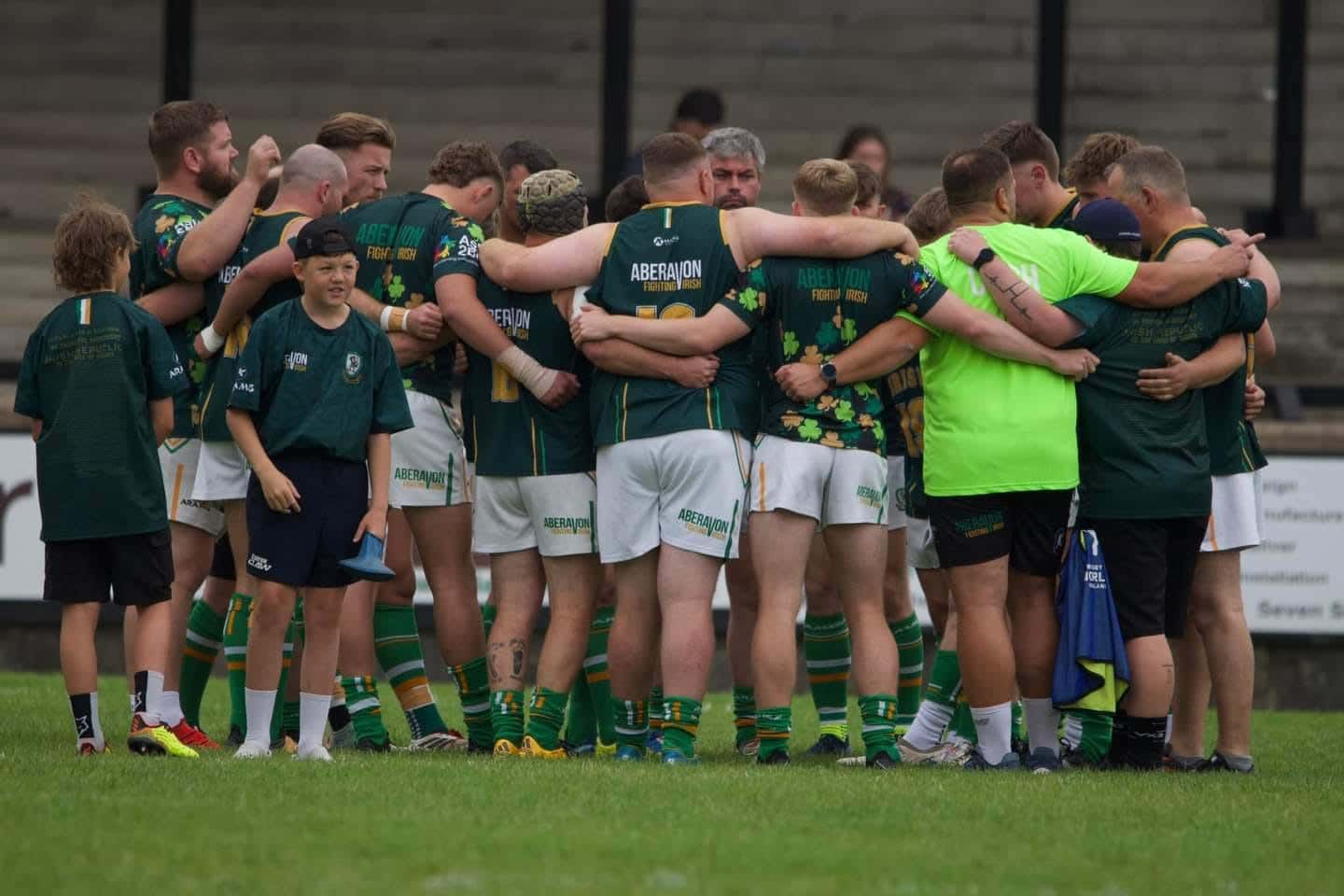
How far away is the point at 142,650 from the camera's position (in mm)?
7742

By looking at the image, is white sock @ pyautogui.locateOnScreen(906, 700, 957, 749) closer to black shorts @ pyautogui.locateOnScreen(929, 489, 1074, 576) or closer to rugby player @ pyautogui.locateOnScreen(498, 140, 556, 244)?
black shorts @ pyautogui.locateOnScreen(929, 489, 1074, 576)

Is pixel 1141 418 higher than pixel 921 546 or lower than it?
higher

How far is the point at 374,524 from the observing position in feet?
24.3

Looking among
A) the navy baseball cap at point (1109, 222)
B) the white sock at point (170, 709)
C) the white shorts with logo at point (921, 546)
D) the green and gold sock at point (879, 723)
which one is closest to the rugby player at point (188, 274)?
the white sock at point (170, 709)

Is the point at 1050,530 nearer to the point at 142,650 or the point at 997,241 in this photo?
the point at 997,241

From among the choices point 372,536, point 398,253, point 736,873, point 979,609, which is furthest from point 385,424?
point 736,873

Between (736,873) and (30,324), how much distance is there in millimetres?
12797

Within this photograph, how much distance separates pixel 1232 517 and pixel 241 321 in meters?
3.84

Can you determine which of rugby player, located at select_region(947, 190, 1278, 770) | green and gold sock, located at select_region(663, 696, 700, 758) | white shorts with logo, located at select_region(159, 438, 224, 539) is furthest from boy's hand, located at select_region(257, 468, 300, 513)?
rugby player, located at select_region(947, 190, 1278, 770)

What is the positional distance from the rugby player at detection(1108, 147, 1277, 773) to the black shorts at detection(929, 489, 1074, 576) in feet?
2.12

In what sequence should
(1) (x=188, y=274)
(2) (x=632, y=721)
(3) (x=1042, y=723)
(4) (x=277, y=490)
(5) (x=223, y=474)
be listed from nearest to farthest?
(4) (x=277, y=490)
(3) (x=1042, y=723)
(2) (x=632, y=721)
(5) (x=223, y=474)
(1) (x=188, y=274)

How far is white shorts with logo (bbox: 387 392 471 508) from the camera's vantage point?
8.24m

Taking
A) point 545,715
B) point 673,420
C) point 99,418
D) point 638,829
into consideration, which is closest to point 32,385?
point 99,418

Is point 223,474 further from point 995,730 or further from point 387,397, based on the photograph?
point 995,730
